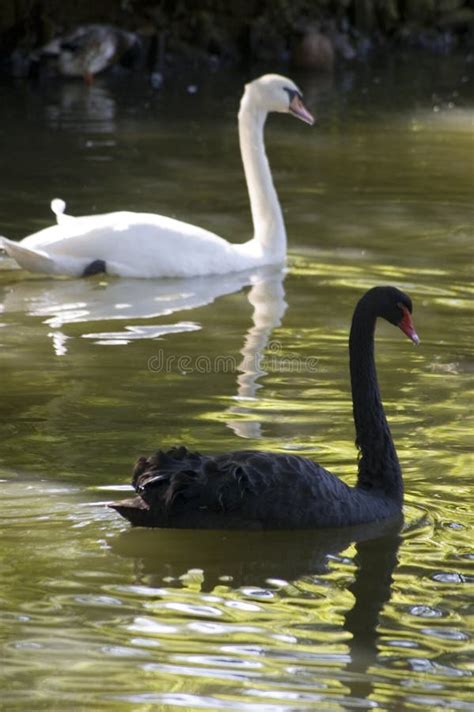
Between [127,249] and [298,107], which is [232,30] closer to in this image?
Answer: [298,107]

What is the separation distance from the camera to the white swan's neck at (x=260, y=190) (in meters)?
9.34

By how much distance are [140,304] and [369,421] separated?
131 inches

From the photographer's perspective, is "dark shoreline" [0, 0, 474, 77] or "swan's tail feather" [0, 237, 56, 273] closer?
"swan's tail feather" [0, 237, 56, 273]

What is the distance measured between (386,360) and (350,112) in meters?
8.15

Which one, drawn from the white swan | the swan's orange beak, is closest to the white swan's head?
the swan's orange beak

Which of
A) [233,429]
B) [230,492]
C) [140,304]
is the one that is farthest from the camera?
[140,304]

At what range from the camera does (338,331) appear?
313 inches

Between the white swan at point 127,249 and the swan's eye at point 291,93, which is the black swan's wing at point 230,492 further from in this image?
the swan's eye at point 291,93

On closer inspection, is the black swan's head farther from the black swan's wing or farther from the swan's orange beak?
the swan's orange beak

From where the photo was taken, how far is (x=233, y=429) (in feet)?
20.6

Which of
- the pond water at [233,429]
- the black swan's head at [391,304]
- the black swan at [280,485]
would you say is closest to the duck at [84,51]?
the pond water at [233,429]

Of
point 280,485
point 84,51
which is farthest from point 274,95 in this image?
point 84,51

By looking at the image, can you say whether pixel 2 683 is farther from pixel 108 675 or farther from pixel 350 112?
pixel 350 112

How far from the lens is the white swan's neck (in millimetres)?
9344
